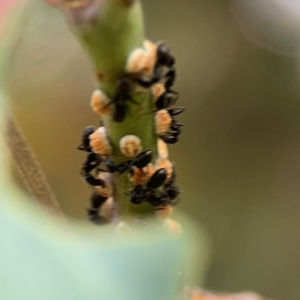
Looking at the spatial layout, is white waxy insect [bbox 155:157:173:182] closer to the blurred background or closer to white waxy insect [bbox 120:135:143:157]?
white waxy insect [bbox 120:135:143:157]

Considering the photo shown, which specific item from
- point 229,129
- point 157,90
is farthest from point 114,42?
point 229,129

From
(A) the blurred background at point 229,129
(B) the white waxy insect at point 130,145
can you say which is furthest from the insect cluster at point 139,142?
(A) the blurred background at point 229,129

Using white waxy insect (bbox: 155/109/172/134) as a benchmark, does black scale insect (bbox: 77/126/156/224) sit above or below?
below

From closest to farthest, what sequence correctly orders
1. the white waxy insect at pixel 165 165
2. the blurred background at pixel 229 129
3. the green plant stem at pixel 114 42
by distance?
the green plant stem at pixel 114 42
the white waxy insect at pixel 165 165
the blurred background at pixel 229 129

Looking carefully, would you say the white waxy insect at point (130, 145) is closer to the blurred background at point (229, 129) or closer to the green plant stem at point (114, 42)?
the green plant stem at point (114, 42)

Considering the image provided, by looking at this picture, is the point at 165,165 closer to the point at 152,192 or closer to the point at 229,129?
the point at 152,192

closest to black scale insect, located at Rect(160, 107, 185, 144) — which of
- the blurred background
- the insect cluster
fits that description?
the insect cluster
